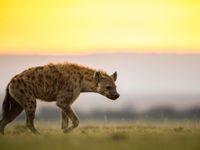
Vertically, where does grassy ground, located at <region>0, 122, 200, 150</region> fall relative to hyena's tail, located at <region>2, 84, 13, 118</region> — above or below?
below

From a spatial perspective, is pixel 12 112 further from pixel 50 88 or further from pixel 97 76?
pixel 97 76

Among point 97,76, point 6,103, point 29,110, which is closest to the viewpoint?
point 29,110

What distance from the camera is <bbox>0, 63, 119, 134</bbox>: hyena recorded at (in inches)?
449

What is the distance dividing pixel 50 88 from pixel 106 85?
1275mm

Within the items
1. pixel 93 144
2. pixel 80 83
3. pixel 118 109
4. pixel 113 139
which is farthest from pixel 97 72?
pixel 118 109

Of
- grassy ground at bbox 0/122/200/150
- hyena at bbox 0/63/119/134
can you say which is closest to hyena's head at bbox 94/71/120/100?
hyena at bbox 0/63/119/134

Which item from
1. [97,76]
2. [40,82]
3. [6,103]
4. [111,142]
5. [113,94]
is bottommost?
[111,142]

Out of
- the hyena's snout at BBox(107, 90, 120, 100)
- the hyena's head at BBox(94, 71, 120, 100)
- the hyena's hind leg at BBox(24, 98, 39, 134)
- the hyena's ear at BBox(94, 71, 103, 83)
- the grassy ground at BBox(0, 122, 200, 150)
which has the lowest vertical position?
the grassy ground at BBox(0, 122, 200, 150)

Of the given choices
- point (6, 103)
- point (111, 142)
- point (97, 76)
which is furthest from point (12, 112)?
point (111, 142)

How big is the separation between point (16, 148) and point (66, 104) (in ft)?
13.2

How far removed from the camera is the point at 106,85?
12547 mm

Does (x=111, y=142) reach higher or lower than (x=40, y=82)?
lower

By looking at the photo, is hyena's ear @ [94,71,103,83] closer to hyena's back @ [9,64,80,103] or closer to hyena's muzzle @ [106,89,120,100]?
hyena's muzzle @ [106,89,120,100]

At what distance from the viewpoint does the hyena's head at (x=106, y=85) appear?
1247cm
